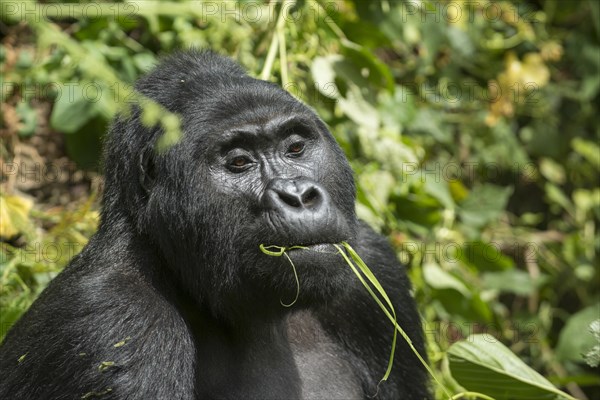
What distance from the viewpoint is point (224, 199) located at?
3.00 m

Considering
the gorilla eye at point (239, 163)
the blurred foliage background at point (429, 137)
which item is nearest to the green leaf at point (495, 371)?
the blurred foliage background at point (429, 137)

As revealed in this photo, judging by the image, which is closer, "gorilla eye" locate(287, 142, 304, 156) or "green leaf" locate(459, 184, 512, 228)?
"gorilla eye" locate(287, 142, 304, 156)

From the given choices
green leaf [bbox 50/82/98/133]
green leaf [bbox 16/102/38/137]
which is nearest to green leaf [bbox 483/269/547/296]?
green leaf [bbox 50/82/98/133]

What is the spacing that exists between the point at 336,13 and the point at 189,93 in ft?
7.03

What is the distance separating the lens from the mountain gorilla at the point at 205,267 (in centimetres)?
281

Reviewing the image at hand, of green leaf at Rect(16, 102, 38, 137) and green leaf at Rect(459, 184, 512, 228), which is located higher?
green leaf at Rect(16, 102, 38, 137)

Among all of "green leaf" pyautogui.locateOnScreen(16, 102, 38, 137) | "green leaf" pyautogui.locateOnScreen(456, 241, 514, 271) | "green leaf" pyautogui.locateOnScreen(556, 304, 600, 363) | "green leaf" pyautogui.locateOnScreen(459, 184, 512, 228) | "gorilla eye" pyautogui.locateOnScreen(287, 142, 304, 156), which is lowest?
"green leaf" pyautogui.locateOnScreen(556, 304, 600, 363)

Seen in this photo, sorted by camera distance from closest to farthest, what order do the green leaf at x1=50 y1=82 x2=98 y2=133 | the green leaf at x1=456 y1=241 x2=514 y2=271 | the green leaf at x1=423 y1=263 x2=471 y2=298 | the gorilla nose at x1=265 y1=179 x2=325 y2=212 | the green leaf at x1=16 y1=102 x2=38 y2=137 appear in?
the gorilla nose at x1=265 y1=179 x2=325 y2=212 → the green leaf at x1=423 y1=263 x2=471 y2=298 → the green leaf at x1=50 y1=82 x2=98 y2=133 → the green leaf at x1=456 y1=241 x2=514 y2=271 → the green leaf at x1=16 y1=102 x2=38 y2=137

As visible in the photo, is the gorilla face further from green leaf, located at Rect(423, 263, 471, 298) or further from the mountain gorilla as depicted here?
green leaf, located at Rect(423, 263, 471, 298)

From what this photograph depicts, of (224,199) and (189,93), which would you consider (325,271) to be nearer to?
(224,199)

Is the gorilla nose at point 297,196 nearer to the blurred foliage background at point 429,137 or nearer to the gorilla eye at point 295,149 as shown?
the gorilla eye at point 295,149

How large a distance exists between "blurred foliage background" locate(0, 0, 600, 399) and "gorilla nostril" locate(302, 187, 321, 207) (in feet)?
3.64

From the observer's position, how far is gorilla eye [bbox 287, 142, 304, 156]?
3.12 m

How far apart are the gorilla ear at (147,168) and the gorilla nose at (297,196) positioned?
21.9 inches
